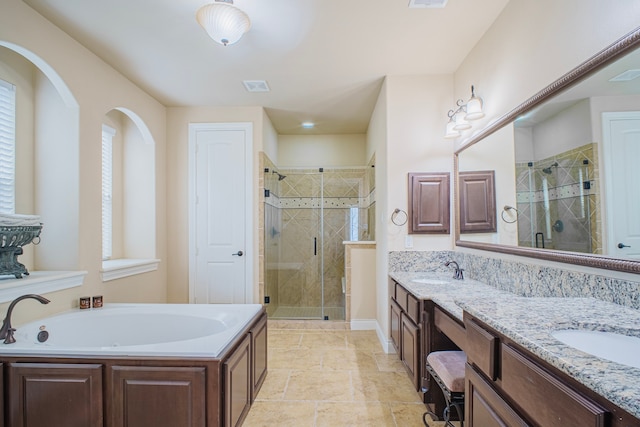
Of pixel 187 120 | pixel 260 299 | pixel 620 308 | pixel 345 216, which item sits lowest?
pixel 260 299

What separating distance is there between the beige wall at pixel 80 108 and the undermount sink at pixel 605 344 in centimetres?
297

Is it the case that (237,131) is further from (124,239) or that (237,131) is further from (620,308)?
(620,308)

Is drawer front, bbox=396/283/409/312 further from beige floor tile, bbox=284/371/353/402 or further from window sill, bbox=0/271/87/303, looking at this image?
window sill, bbox=0/271/87/303

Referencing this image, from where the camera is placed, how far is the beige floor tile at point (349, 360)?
9.05ft

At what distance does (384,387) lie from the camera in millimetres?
2424

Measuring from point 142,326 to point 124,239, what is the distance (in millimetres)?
1466

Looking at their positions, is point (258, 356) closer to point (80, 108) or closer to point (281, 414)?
point (281, 414)

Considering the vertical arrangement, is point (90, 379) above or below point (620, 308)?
below

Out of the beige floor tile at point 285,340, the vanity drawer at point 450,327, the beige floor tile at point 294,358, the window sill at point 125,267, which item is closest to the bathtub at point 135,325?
the window sill at point 125,267

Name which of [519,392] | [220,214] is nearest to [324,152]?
[220,214]

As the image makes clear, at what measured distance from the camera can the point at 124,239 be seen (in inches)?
137

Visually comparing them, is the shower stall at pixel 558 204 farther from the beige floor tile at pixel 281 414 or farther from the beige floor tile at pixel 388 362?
the beige floor tile at pixel 281 414

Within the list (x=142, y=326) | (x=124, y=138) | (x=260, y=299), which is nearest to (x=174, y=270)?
(x=260, y=299)

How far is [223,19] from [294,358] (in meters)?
2.88
